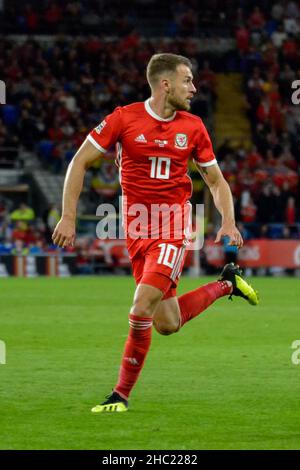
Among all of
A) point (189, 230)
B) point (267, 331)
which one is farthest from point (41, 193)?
point (189, 230)

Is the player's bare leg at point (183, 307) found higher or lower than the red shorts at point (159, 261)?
lower

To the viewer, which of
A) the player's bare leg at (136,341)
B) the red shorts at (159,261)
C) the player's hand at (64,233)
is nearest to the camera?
the player's hand at (64,233)

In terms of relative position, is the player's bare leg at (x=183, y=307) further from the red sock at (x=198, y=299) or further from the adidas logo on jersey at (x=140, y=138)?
the adidas logo on jersey at (x=140, y=138)

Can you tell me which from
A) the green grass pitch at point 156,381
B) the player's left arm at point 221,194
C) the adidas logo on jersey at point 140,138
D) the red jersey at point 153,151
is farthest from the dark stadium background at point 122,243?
the adidas logo on jersey at point 140,138

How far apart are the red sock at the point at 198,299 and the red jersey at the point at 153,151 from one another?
834 mm

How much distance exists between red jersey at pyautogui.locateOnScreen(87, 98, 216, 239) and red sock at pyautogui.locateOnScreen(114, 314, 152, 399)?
3.20 feet

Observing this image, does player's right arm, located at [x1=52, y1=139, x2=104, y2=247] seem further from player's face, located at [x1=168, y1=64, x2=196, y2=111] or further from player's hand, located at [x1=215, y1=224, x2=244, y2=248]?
player's hand, located at [x1=215, y1=224, x2=244, y2=248]

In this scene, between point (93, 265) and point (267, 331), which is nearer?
point (267, 331)

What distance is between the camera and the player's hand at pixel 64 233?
7.86 meters

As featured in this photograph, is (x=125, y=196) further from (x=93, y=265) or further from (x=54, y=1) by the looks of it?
(x=54, y=1)

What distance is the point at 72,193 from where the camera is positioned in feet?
26.5

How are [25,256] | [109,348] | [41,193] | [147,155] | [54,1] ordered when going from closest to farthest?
1. [147,155]
2. [109,348]
3. [25,256]
4. [41,193]
5. [54,1]
